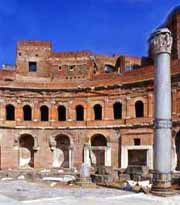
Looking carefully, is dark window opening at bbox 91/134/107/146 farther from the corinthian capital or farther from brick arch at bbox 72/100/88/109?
the corinthian capital

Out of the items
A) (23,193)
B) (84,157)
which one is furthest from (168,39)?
(84,157)

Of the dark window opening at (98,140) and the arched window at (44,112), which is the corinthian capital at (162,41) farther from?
the arched window at (44,112)

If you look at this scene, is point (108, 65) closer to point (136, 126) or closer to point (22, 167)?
point (136, 126)

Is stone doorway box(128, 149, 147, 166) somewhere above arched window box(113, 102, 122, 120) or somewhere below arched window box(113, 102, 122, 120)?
below

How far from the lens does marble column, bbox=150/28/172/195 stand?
43.7 ft

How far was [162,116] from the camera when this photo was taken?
44.9 feet

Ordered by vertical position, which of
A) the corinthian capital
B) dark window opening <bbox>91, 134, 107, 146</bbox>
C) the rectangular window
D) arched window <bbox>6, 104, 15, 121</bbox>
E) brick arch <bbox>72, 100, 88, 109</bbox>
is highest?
the rectangular window

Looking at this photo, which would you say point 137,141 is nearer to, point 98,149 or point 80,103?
point 98,149

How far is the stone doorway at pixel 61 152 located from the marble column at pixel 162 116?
783 inches

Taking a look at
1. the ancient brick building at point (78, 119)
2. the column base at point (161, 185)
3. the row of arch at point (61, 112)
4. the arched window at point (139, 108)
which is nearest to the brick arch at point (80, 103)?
the ancient brick building at point (78, 119)

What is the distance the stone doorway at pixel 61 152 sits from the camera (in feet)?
108

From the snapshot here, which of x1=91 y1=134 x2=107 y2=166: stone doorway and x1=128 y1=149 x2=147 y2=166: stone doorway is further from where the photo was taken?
x1=91 y1=134 x2=107 y2=166: stone doorway

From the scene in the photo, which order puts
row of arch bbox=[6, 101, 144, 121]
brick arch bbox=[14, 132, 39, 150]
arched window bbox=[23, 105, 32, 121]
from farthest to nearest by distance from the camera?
arched window bbox=[23, 105, 32, 121], row of arch bbox=[6, 101, 144, 121], brick arch bbox=[14, 132, 39, 150]

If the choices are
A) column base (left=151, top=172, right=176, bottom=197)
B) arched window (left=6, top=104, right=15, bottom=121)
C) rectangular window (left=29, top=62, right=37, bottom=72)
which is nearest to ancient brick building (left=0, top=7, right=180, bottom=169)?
arched window (left=6, top=104, right=15, bottom=121)
